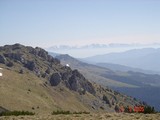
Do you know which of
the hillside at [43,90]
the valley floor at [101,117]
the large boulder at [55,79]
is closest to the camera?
the valley floor at [101,117]

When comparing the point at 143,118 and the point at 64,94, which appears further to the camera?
the point at 64,94

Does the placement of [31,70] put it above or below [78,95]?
above

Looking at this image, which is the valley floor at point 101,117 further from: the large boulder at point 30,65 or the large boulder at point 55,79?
the large boulder at point 30,65

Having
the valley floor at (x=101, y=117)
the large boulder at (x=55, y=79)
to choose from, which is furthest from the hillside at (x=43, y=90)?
the valley floor at (x=101, y=117)

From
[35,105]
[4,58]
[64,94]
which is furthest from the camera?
[4,58]

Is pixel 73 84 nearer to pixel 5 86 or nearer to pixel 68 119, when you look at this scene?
pixel 5 86

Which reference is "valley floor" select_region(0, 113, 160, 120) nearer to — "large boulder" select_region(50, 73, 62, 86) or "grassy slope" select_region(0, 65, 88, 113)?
"grassy slope" select_region(0, 65, 88, 113)

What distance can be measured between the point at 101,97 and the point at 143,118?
16767 cm

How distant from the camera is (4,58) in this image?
182625 millimetres

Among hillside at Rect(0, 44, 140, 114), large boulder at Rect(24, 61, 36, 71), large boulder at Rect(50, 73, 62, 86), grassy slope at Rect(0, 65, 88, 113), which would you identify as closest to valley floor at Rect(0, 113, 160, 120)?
grassy slope at Rect(0, 65, 88, 113)

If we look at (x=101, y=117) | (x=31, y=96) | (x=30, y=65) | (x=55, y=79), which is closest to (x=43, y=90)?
(x=31, y=96)

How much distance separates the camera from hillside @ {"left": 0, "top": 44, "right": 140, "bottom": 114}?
10981 cm

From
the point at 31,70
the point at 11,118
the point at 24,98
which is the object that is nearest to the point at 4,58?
the point at 31,70

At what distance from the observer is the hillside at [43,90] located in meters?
110
